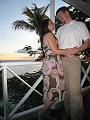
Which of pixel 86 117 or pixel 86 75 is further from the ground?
pixel 86 75

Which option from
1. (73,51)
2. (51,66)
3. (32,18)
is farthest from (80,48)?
(32,18)

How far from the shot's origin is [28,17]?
1227 centimetres

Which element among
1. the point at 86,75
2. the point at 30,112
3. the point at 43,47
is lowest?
the point at 30,112

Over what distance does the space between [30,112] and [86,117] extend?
909mm

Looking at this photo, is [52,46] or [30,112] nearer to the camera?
[52,46]

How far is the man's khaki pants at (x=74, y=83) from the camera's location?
313 centimetres

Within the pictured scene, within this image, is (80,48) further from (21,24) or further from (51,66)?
(21,24)

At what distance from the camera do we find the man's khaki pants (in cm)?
313

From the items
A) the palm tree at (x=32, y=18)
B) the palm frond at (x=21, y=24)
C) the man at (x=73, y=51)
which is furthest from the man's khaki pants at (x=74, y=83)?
the palm frond at (x=21, y=24)

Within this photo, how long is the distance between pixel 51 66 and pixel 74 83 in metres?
0.35

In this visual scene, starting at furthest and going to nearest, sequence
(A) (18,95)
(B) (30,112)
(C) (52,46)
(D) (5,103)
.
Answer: (A) (18,95), (B) (30,112), (D) (5,103), (C) (52,46)

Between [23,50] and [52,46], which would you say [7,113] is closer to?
[52,46]

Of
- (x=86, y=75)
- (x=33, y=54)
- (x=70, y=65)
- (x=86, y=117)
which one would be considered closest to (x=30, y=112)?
(x=86, y=117)

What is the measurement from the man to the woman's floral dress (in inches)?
2.9
